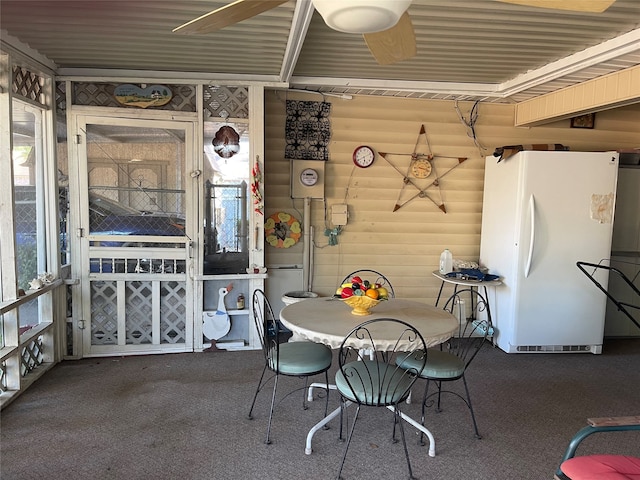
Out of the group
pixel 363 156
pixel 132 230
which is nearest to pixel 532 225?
pixel 363 156

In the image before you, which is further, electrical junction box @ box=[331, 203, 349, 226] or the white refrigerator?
electrical junction box @ box=[331, 203, 349, 226]

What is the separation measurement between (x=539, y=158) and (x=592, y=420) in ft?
9.09

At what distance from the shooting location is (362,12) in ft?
5.21

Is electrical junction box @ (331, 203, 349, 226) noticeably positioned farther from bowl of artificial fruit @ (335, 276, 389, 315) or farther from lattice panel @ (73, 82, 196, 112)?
bowl of artificial fruit @ (335, 276, 389, 315)

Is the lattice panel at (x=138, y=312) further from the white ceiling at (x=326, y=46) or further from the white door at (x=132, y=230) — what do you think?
the white ceiling at (x=326, y=46)

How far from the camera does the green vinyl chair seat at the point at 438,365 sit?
104 inches

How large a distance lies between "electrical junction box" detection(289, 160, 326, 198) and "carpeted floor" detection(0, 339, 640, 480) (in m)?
1.70

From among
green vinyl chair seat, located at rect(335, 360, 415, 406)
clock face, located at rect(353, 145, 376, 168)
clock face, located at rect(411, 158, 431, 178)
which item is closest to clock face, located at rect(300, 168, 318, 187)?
clock face, located at rect(353, 145, 376, 168)

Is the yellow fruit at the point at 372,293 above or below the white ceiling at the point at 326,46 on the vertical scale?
below

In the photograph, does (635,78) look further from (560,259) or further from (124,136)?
(124,136)

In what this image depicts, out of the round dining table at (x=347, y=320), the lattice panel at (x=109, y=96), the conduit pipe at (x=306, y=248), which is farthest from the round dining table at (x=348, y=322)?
the lattice panel at (x=109, y=96)

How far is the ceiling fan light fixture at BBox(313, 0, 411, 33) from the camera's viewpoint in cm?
156

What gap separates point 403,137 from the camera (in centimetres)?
461

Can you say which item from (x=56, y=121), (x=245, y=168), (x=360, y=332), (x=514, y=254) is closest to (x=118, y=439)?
(x=360, y=332)
